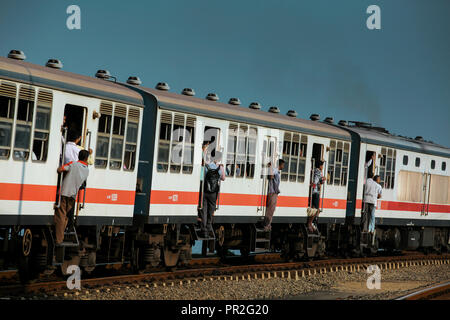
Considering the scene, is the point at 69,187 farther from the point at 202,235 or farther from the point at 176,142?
the point at 202,235

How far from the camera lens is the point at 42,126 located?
15203 millimetres

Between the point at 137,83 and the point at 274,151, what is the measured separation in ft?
15.3

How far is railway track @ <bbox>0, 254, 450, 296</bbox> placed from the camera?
15516 mm

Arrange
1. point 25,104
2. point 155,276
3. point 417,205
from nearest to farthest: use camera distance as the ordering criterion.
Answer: point 25,104
point 155,276
point 417,205

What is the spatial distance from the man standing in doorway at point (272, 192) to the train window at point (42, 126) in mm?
8765

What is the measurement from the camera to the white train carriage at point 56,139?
1447 centimetres

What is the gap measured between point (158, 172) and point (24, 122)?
177 inches

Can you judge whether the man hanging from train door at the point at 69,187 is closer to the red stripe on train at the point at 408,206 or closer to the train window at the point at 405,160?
the red stripe on train at the point at 408,206

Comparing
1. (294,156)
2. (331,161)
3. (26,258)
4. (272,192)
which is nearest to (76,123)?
(26,258)

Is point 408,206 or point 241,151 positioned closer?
point 241,151

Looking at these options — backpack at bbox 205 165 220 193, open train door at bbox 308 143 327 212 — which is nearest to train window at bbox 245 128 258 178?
backpack at bbox 205 165 220 193
